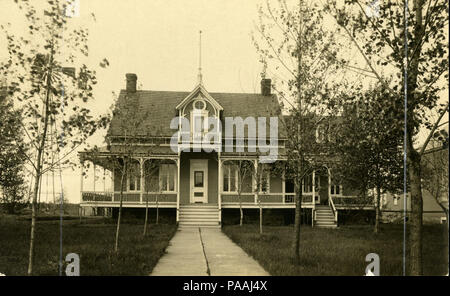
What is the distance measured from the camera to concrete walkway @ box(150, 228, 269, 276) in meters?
9.28

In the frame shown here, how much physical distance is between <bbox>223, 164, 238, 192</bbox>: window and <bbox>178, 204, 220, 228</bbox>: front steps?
2.13 metres

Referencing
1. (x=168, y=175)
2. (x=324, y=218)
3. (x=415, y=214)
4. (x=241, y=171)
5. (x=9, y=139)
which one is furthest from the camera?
(x=168, y=175)

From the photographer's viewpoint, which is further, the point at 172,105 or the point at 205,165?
the point at 172,105

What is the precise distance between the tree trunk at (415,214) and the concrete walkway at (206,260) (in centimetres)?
296

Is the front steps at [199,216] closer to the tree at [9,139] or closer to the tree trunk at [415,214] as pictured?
the tree at [9,139]

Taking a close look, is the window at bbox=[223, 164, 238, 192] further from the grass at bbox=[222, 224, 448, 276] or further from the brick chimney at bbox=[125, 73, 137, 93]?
the grass at bbox=[222, 224, 448, 276]

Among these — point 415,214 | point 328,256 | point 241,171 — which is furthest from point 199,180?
point 415,214

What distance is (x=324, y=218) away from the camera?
79.2 ft

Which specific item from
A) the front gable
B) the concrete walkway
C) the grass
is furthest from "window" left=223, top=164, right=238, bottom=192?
the concrete walkway

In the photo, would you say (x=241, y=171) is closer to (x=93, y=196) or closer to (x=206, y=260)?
(x=93, y=196)

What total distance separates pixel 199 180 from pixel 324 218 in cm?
735
